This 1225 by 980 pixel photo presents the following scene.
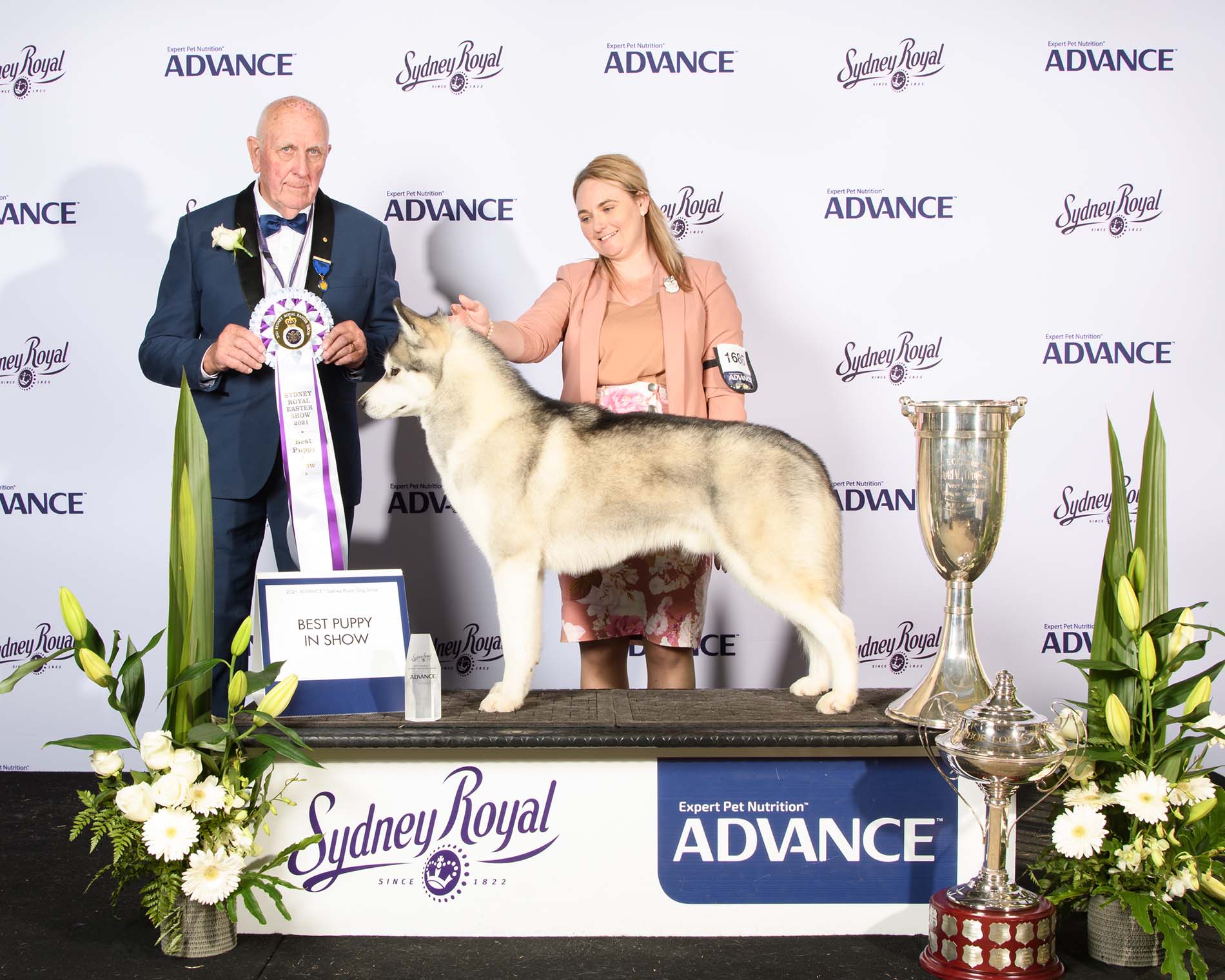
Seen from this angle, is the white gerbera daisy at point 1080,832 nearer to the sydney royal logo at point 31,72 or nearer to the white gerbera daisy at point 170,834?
the white gerbera daisy at point 170,834

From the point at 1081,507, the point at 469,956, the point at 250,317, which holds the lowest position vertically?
the point at 469,956

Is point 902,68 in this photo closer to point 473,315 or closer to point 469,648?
point 473,315

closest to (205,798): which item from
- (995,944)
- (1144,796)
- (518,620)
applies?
(518,620)

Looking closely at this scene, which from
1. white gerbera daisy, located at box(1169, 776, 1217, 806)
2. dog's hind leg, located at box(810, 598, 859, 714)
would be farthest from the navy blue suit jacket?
white gerbera daisy, located at box(1169, 776, 1217, 806)

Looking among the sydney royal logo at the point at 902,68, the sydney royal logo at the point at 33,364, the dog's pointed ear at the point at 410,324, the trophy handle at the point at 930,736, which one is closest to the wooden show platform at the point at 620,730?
the trophy handle at the point at 930,736

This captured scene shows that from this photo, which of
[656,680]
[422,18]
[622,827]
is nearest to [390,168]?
[422,18]

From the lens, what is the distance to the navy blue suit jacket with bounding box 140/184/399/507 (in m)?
4.01

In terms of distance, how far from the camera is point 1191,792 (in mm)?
2703

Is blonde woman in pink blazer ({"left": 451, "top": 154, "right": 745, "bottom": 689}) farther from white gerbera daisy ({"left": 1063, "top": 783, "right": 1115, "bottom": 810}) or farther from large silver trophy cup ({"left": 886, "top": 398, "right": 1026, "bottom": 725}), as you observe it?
white gerbera daisy ({"left": 1063, "top": 783, "right": 1115, "bottom": 810})

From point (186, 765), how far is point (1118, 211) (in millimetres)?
4650

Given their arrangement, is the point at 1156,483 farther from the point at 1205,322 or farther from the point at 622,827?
the point at 1205,322

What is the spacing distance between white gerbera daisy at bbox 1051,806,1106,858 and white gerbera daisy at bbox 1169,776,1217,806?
0.18 meters

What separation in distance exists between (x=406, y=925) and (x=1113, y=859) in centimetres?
187

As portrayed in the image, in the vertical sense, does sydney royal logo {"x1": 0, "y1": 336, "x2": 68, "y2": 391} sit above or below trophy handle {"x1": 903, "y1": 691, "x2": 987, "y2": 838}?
above
